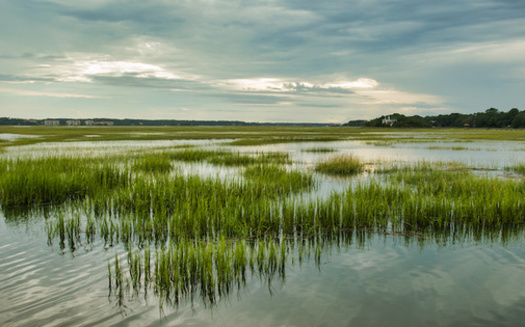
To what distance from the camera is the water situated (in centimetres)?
589

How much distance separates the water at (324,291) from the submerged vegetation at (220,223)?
34 centimetres

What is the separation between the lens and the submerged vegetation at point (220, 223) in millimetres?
6891

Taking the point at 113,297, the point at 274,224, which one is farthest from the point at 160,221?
the point at 113,297

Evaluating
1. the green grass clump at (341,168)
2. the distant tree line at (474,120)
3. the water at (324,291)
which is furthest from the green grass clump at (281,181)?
the distant tree line at (474,120)

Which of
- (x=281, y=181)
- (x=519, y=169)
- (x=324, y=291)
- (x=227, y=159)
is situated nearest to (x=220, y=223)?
(x=324, y=291)

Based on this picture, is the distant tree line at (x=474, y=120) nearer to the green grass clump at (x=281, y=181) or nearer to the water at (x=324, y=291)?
the green grass clump at (x=281, y=181)

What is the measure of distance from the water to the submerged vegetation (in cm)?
34

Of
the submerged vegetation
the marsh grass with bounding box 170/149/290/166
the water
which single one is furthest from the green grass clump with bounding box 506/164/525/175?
the water

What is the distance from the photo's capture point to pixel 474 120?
16588 cm

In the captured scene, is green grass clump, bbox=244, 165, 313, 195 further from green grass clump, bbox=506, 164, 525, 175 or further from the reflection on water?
green grass clump, bbox=506, 164, 525, 175

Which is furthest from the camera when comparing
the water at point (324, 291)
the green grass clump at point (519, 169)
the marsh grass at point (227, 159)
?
the marsh grass at point (227, 159)

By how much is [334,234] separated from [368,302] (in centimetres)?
352

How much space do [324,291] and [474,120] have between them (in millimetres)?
187585

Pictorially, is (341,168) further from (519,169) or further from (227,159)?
(519,169)
